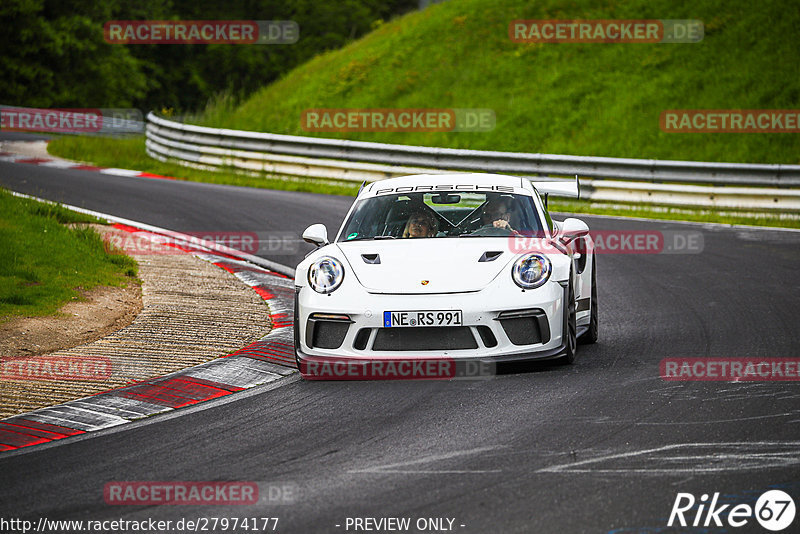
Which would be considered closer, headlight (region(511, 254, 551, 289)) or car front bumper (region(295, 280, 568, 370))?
car front bumper (region(295, 280, 568, 370))

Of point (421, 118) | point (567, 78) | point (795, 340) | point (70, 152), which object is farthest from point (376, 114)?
point (795, 340)

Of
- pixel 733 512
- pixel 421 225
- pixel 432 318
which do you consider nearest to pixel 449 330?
pixel 432 318

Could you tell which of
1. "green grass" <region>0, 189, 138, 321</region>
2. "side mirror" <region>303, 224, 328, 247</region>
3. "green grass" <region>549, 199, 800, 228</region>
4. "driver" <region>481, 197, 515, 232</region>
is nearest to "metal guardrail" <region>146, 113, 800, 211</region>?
"green grass" <region>549, 199, 800, 228</region>

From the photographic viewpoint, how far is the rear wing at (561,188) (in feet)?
28.9

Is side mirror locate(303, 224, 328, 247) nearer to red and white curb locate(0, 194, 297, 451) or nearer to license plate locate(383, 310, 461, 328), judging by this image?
red and white curb locate(0, 194, 297, 451)

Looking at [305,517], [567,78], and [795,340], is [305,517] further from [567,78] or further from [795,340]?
[567,78]

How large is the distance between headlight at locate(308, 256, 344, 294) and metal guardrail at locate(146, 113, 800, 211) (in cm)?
1180

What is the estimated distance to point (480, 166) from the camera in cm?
2017

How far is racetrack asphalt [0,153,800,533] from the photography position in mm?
4633

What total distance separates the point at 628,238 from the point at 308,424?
31.5ft

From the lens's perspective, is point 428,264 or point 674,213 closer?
point 428,264

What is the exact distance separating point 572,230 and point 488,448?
2.88 metres

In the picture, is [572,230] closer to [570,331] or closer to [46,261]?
[570,331]

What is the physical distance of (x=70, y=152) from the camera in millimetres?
26406
